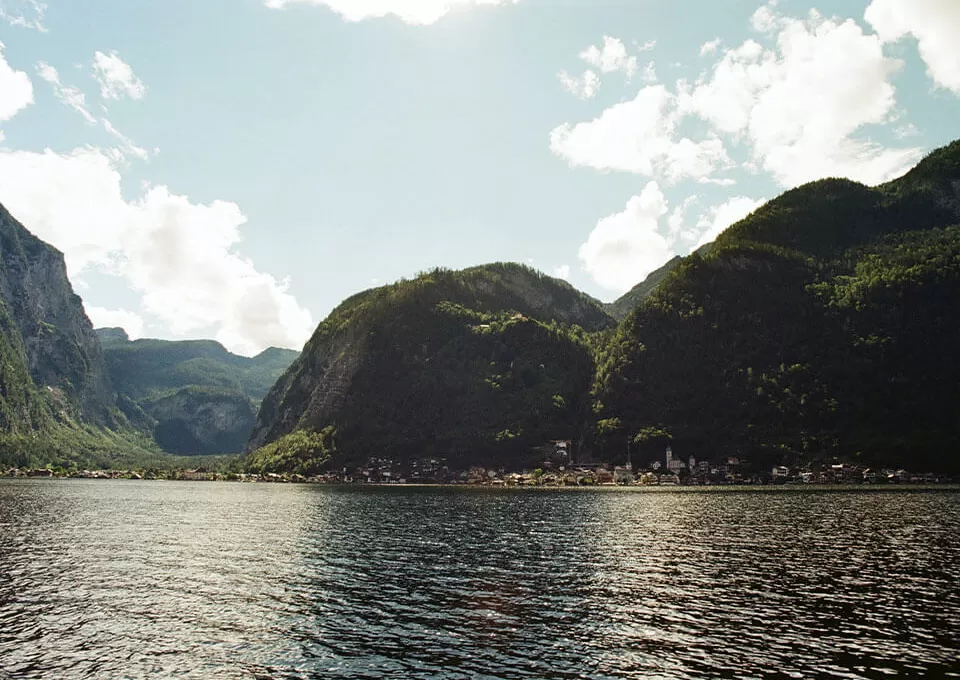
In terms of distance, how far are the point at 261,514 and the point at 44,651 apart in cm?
9279

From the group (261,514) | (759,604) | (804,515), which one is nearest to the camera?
(759,604)

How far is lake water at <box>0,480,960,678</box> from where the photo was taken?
3234 cm

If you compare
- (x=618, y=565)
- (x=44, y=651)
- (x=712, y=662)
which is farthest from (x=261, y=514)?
(x=712, y=662)

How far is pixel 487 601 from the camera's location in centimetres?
4606

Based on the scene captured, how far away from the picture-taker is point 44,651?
112ft

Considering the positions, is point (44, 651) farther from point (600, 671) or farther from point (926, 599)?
point (926, 599)

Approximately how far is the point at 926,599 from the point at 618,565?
2482 cm

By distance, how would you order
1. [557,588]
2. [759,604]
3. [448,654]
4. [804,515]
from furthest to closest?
[804,515]
[557,588]
[759,604]
[448,654]

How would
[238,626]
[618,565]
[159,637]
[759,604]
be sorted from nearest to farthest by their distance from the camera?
[159,637]
[238,626]
[759,604]
[618,565]

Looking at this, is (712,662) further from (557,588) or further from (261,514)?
(261,514)

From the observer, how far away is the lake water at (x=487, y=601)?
32344 millimetres

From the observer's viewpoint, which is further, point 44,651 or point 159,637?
point 159,637

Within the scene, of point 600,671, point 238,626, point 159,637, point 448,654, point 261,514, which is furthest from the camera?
point 261,514

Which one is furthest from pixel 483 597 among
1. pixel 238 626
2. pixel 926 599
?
pixel 926 599
